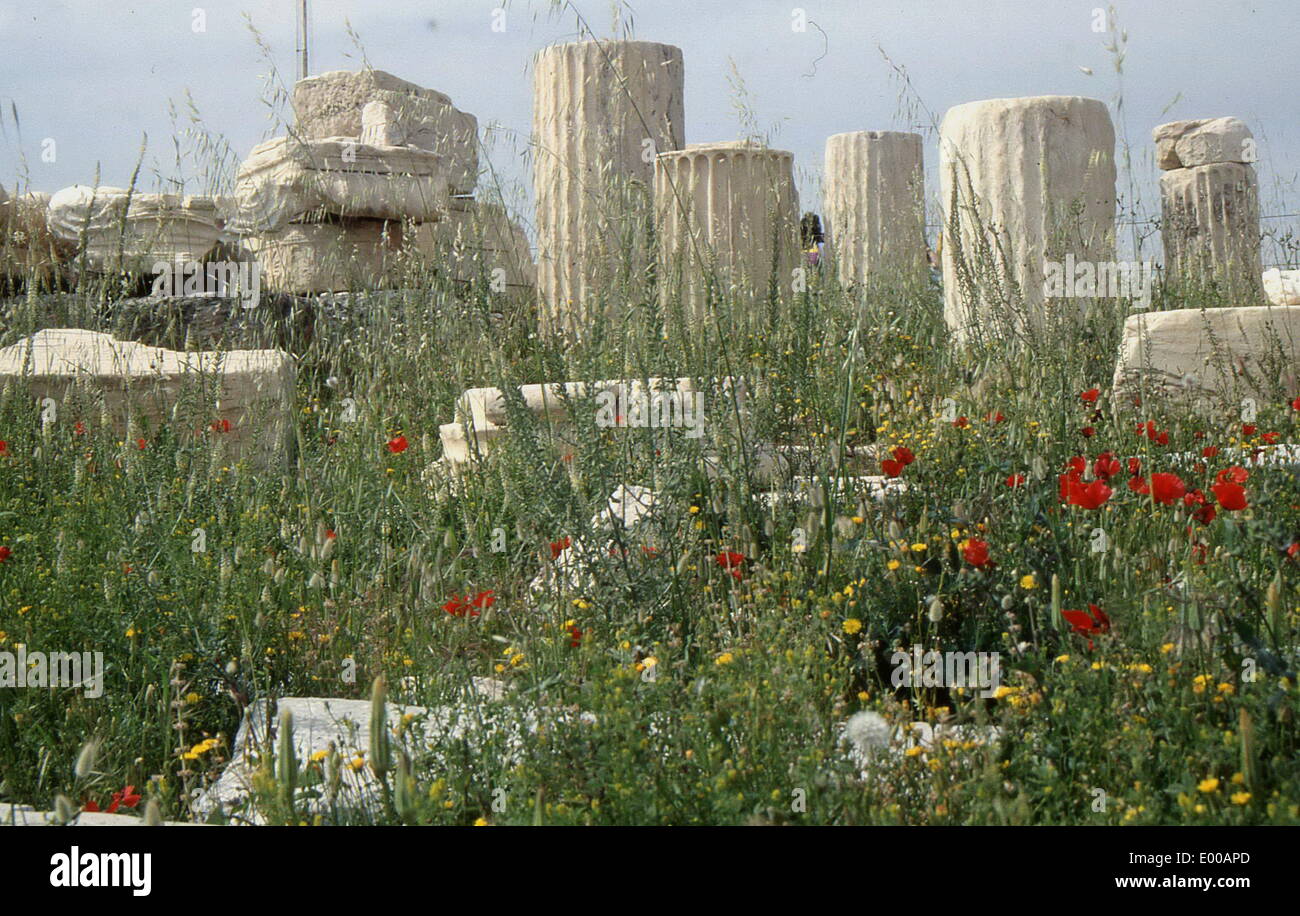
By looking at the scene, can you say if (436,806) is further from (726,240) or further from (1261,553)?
(726,240)

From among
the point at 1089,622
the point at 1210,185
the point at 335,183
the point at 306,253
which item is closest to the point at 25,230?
the point at 306,253

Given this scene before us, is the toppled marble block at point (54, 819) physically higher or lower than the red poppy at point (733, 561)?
lower

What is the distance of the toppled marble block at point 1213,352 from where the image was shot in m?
5.00

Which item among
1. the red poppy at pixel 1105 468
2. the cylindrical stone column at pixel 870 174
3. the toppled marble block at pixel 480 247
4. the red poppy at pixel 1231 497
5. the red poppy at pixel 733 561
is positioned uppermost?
the cylindrical stone column at pixel 870 174

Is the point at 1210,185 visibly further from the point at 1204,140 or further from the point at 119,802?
the point at 119,802

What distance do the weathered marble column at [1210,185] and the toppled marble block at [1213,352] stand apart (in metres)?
Result: 4.74

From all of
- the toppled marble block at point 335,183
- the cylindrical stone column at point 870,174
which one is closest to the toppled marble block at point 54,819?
the toppled marble block at point 335,183

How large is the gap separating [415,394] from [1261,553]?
3.72 m

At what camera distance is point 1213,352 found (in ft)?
16.3

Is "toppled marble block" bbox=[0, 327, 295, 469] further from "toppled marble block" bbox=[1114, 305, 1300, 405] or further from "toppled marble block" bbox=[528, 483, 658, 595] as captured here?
"toppled marble block" bbox=[1114, 305, 1300, 405]

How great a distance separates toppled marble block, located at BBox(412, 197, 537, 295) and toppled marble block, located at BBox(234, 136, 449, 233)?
0.27m

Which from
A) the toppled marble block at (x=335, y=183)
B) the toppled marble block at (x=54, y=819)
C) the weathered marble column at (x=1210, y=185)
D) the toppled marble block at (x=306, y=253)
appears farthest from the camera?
the weathered marble column at (x=1210, y=185)

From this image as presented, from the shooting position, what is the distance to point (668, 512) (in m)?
2.98

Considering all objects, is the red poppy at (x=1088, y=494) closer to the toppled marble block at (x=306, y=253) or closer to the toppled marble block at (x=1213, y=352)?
the toppled marble block at (x=1213, y=352)
